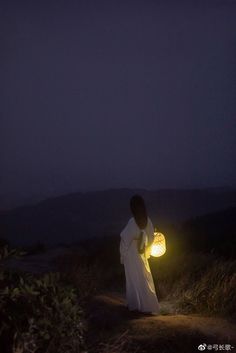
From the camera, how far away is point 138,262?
33.5 feet

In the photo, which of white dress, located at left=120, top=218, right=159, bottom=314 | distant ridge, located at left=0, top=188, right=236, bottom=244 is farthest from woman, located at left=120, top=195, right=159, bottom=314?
distant ridge, located at left=0, top=188, right=236, bottom=244

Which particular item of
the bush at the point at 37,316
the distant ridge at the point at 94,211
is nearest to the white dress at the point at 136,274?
the bush at the point at 37,316

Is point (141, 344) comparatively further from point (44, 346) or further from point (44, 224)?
point (44, 224)

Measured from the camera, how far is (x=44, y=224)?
86.2 metres

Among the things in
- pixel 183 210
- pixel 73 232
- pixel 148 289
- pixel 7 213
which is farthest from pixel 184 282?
pixel 7 213

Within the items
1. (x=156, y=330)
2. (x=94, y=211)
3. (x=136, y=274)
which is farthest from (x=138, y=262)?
→ (x=94, y=211)

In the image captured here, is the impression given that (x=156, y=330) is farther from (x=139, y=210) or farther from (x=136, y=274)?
(x=139, y=210)

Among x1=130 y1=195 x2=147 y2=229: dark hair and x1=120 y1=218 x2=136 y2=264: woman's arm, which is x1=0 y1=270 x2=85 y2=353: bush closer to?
x1=130 y1=195 x2=147 y2=229: dark hair

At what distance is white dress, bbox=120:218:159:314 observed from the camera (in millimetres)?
10094

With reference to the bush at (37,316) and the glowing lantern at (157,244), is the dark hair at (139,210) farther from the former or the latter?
the bush at (37,316)

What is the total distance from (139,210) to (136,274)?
45.3 inches

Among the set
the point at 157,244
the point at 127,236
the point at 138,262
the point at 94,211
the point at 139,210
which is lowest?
the point at 138,262

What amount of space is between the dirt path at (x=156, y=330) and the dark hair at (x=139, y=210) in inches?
56.4

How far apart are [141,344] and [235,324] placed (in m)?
2.19
